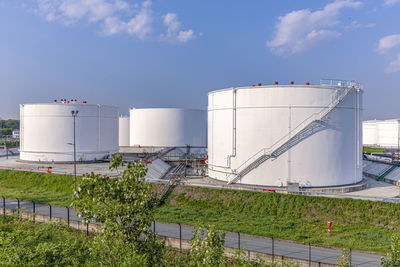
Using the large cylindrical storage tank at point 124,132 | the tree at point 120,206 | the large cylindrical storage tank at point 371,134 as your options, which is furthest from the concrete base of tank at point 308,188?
the large cylindrical storage tank at point 371,134

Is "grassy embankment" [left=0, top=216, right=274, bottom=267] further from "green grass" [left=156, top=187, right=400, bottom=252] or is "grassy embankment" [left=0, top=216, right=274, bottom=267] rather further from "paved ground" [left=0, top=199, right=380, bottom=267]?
"green grass" [left=156, top=187, right=400, bottom=252]

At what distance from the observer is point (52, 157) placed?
A: 48281mm

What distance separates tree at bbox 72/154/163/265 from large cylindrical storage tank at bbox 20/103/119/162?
41.3 m

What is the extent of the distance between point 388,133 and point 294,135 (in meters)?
78.9

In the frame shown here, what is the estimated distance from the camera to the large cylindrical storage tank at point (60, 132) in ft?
159

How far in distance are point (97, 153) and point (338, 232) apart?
1529 inches

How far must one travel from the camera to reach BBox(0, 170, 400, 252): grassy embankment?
2209cm

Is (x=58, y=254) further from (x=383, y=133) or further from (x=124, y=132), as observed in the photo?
(x=383, y=133)

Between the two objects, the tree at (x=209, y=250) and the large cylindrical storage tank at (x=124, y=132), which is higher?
the large cylindrical storage tank at (x=124, y=132)

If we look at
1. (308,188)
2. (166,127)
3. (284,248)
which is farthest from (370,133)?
(284,248)

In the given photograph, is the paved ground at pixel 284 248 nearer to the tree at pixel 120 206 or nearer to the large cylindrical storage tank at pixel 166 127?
the tree at pixel 120 206

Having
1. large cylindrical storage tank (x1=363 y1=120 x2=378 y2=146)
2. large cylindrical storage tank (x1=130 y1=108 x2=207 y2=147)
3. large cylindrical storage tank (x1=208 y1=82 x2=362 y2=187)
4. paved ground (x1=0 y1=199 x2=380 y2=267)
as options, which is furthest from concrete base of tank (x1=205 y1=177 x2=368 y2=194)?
large cylindrical storage tank (x1=363 y1=120 x2=378 y2=146)

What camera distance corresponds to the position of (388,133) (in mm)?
93688

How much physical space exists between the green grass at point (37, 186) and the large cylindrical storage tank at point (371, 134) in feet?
316
